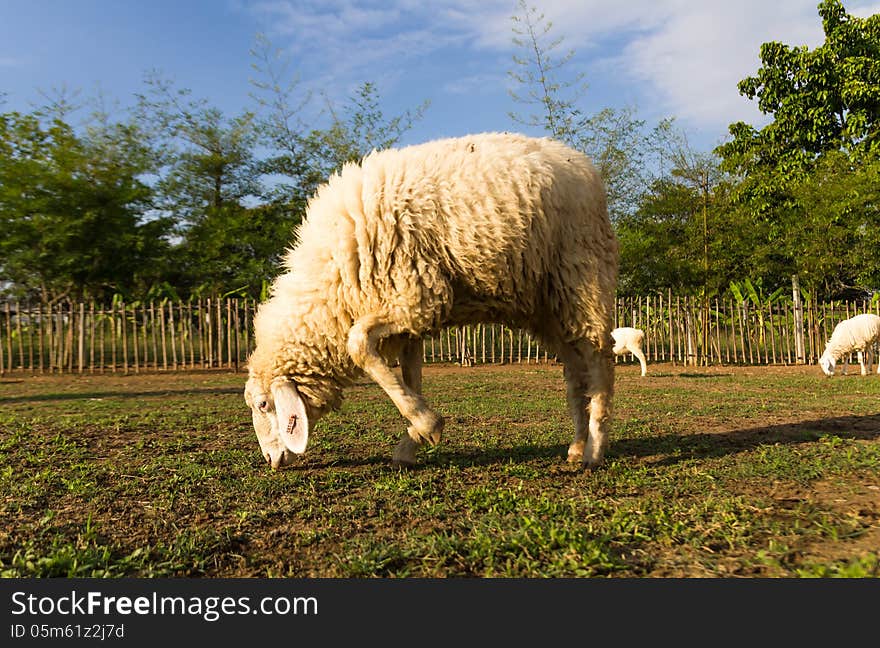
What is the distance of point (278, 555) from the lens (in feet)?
9.03

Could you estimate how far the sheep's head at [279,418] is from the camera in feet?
14.0

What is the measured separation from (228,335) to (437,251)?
42.9 ft

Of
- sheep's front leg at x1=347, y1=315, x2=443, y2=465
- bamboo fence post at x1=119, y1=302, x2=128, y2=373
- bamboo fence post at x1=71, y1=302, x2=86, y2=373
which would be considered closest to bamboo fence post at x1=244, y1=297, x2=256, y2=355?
bamboo fence post at x1=119, y1=302, x2=128, y2=373

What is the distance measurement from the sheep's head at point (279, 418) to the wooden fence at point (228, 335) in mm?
10823

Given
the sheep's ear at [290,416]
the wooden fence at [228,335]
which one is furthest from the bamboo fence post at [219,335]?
the sheep's ear at [290,416]

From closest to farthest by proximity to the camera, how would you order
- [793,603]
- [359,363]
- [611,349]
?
[793,603] → [359,363] → [611,349]

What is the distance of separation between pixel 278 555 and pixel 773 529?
7.62ft

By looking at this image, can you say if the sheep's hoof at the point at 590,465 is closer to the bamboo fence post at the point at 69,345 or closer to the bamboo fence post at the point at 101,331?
the bamboo fence post at the point at 101,331

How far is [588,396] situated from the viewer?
4.61 m

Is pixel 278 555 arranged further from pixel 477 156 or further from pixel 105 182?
pixel 105 182

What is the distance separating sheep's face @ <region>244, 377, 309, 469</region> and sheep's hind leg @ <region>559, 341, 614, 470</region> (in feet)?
6.51

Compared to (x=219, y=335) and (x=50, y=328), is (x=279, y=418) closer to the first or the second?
(x=219, y=335)

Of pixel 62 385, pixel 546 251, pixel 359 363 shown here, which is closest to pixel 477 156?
pixel 546 251

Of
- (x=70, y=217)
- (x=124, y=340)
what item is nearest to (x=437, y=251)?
(x=124, y=340)
